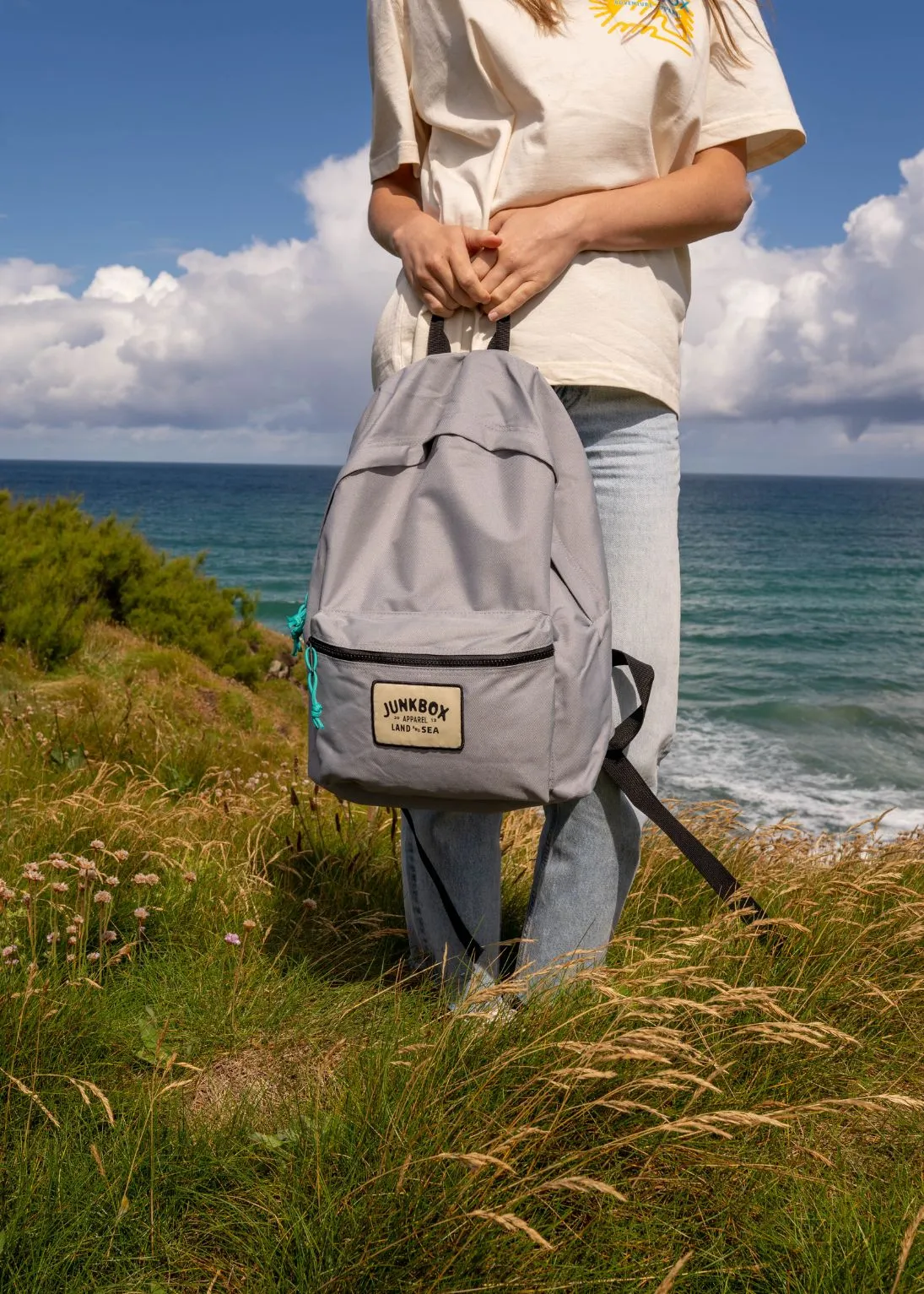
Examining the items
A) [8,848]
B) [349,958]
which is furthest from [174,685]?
[349,958]

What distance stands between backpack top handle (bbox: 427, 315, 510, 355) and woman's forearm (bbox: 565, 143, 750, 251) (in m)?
0.21

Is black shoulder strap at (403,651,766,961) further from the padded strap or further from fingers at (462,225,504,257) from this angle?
fingers at (462,225,504,257)

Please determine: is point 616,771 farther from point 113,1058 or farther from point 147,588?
point 147,588

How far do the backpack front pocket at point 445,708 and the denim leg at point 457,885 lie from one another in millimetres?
364

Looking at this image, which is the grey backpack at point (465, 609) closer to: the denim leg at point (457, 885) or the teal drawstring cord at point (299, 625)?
the teal drawstring cord at point (299, 625)

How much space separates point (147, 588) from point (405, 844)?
698cm

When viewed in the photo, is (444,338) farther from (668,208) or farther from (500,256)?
(668,208)

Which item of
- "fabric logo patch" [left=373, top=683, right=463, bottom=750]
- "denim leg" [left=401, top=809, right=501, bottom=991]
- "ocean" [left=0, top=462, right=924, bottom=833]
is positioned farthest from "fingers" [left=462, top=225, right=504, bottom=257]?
"ocean" [left=0, top=462, right=924, bottom=833]

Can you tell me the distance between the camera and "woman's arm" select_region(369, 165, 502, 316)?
1766 mm

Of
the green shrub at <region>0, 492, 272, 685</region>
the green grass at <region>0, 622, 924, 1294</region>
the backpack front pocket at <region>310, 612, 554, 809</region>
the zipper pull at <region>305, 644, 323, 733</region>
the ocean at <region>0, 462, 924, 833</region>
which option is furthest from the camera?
the ocean at <region>0, 462, 924, 833</region>

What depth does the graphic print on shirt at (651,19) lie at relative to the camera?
181 centimetres

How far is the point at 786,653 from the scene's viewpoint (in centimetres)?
2105

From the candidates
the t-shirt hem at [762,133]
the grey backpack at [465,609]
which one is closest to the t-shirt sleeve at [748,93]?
the t-shirt hem at [762,133]

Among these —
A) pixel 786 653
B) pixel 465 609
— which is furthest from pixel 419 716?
pixel 786 653
